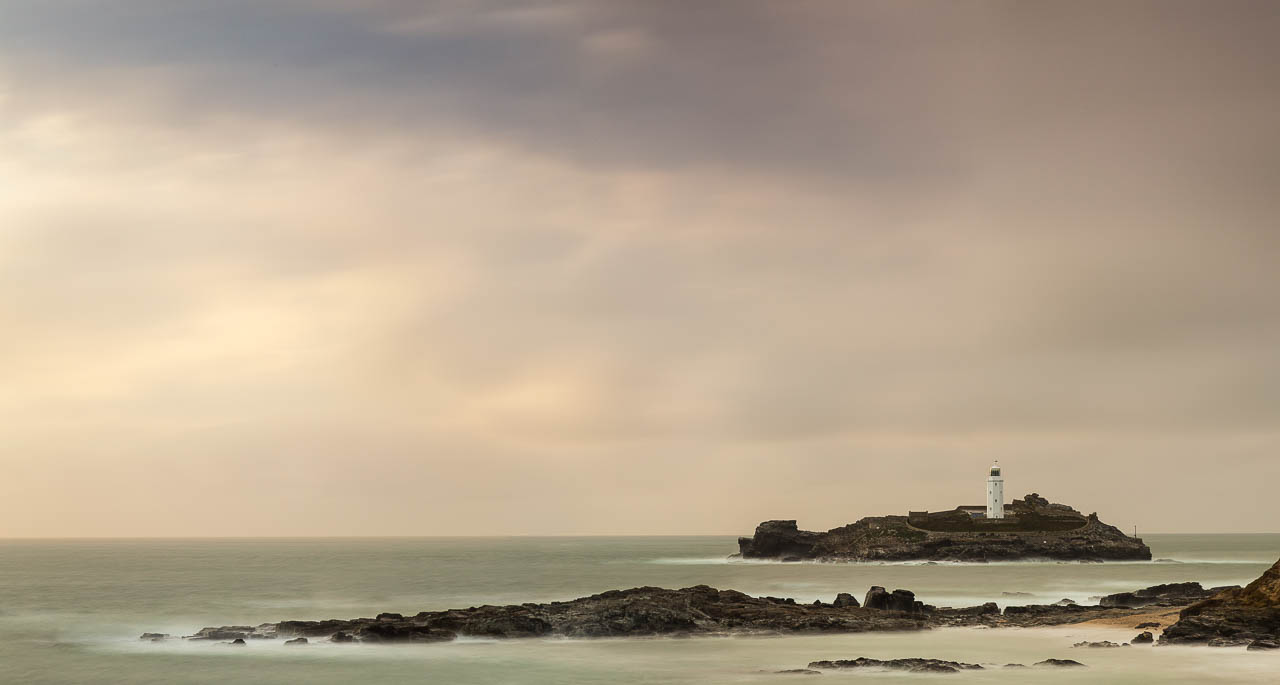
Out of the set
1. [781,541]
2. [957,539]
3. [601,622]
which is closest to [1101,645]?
[601,622]

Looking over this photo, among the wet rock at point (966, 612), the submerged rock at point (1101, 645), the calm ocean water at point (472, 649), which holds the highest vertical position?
the wet rock at point (966, 612)

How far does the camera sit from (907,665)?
3481cm

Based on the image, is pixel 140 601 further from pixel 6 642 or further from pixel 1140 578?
pixel 1140 578

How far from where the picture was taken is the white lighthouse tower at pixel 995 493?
159650 millimetres

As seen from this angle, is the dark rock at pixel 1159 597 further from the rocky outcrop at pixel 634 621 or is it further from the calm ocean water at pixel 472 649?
the calm ocean water at pixel 472 649

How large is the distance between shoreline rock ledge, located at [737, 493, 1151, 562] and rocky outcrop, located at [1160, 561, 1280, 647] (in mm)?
102514

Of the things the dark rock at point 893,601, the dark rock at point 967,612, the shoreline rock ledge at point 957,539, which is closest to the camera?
the dark rock at point 893,601

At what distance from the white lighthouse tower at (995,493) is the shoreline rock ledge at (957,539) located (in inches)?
83.9

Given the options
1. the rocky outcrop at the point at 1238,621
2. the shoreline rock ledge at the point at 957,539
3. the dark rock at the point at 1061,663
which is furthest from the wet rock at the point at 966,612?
the shoreline rock ledge at the point at 957,539

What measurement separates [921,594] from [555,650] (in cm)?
4006

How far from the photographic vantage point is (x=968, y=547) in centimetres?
14100

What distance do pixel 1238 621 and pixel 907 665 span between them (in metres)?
11.1

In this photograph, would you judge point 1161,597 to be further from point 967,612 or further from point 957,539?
point 957,539

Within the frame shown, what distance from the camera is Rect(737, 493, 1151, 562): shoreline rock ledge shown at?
142 meters
